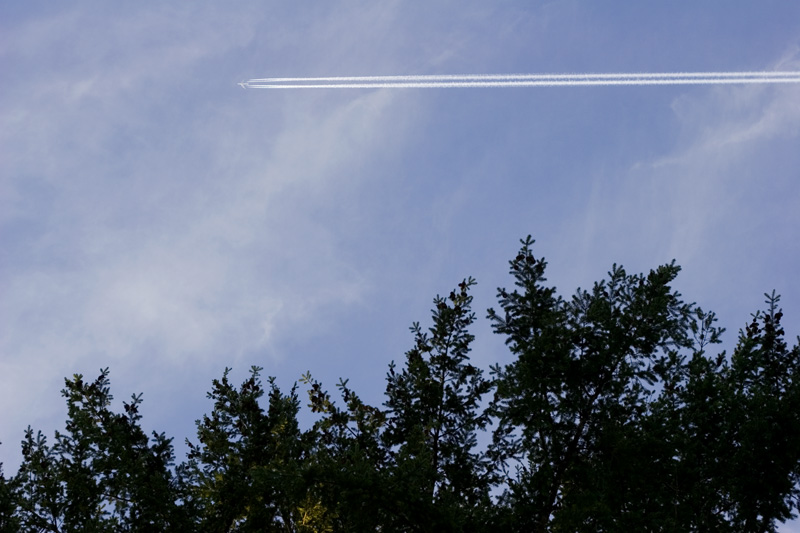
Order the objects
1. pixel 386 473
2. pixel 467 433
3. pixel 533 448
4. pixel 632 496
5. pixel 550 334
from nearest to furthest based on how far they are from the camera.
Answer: pixel 386 473 → pixel 632 496 → pixel 550 334 → pixel 533 448 → pixel 467 433

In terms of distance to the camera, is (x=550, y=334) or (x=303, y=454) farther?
(x=303, y=454)

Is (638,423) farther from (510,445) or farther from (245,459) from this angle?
(245,459)

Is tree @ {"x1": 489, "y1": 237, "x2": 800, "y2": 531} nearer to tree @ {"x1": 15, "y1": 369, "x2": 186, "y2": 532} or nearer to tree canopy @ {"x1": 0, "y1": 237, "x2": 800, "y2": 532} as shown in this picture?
tree canopy @ {"x1": 0, "y1": 237, "x2": 800, "y2": 532}

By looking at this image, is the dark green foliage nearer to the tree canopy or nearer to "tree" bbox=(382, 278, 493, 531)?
the tree canopy

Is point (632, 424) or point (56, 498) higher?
point (632, 424)

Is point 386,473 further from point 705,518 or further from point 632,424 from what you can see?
point 705,518

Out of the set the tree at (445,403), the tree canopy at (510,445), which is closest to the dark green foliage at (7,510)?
the tree canopy at (510,445)

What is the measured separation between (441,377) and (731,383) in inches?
254

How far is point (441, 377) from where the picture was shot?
1767 cm

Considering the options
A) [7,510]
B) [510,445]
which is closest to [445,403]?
[510,445]

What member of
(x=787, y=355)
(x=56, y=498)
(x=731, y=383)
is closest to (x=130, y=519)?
(x=56, y=498)

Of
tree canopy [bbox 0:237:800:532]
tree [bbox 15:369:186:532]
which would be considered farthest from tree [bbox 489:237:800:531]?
tree [bbox 15:369:186:532]

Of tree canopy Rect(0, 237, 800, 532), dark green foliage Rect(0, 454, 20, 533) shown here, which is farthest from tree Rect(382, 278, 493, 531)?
dark green foliage Rect(0, 454, 20, 533)

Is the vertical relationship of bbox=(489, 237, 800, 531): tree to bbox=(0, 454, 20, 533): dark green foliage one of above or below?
above
